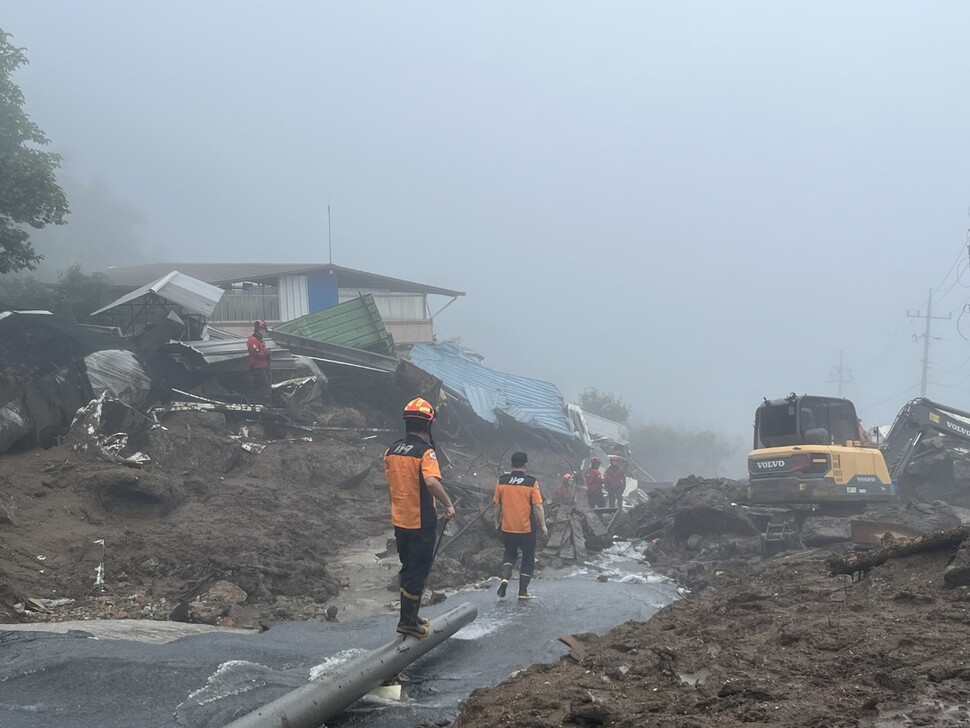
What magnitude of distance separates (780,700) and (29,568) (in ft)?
25.5

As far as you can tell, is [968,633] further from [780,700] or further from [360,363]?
[360,363]

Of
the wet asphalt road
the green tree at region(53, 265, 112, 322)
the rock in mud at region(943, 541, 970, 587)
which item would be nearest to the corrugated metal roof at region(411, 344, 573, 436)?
the green tree at region(53, 265, 112, 322)

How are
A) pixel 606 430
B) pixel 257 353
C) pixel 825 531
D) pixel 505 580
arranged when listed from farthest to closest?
pixel 606 430, pixel 257 353, pixel 825 531, pixel 505 580

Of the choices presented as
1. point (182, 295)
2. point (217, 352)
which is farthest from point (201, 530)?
point (182, 295)

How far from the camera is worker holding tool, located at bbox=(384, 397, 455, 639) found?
633 centimetres

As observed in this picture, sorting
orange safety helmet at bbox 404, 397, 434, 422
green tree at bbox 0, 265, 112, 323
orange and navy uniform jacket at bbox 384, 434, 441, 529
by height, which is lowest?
orange and navy uniform jacket at bbox 384, 434, 441, 529

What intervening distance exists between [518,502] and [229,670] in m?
4.68

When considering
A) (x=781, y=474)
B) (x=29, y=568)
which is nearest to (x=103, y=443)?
(x=29, y=568)

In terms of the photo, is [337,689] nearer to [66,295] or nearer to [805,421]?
[805,421]

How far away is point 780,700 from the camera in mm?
3846

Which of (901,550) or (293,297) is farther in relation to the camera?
(293,297)

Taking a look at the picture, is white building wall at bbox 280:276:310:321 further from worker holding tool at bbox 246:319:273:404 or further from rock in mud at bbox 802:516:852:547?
rock in mud at bbox 802:516:852:547

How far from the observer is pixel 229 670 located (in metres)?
5.44

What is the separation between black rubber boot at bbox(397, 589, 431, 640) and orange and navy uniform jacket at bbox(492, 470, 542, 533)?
3.54 m
